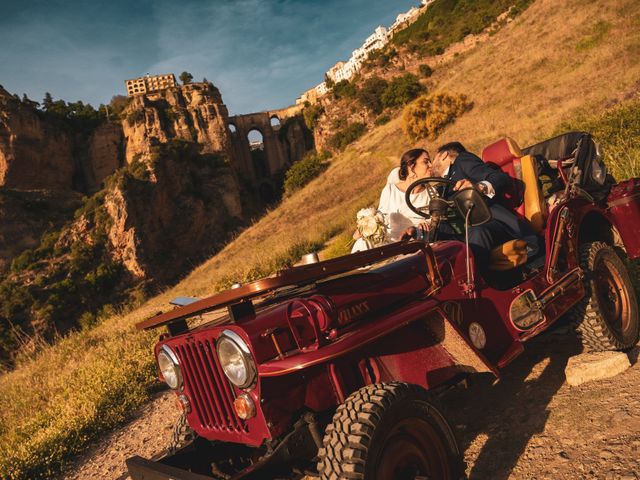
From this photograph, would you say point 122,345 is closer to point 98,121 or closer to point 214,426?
point 214,426

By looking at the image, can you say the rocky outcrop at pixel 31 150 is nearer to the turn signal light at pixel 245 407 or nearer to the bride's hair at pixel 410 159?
the bride's hair at pixel 410 159

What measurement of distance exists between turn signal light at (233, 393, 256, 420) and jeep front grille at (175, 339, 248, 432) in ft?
0.49

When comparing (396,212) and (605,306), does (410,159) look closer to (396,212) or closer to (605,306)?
(396,212)

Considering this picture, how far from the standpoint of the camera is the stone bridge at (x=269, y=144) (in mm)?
69625

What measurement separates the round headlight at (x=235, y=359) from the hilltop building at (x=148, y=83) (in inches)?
2727

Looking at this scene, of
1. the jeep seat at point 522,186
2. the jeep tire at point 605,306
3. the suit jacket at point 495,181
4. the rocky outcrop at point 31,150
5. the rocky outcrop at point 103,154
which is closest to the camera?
the jeep tire at point 605,306

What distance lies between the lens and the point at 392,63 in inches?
2178

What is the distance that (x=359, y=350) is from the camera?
2389 millimetres

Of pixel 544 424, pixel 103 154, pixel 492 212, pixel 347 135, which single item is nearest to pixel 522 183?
pixel 492 212

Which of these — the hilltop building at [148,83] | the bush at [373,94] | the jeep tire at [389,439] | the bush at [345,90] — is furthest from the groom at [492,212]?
the hilltop building at [148,83]

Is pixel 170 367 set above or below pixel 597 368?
above

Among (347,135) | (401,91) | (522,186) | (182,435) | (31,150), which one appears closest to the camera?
(182,435)

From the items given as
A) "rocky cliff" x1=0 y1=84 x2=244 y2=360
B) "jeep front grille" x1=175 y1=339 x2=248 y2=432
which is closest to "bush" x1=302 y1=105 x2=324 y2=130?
"rocky cliff" x1=0 y1=84 x2=244 y2=360

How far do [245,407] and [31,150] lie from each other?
54421 millimetres
